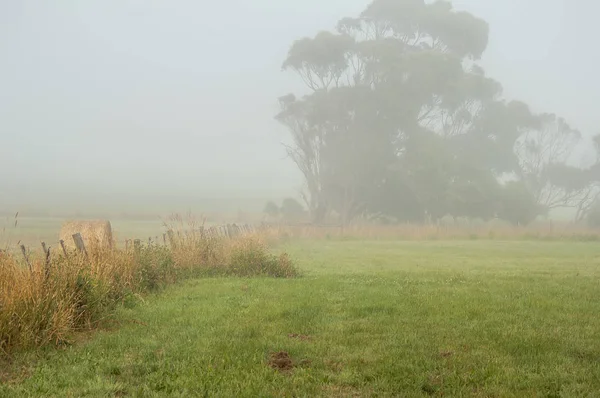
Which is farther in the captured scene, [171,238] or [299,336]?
[171,238]

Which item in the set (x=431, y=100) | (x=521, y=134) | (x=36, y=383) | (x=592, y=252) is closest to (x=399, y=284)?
Result: (x=36, y=383)

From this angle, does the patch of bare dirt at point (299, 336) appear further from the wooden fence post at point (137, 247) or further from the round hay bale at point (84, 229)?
the round hay bale at point (84, 229)

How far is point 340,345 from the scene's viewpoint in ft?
24.0

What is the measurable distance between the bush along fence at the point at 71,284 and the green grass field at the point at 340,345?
40 centimetres

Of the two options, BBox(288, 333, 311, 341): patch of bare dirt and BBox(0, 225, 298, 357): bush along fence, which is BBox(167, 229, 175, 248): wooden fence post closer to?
BBox(0, 225, 298, 357): bush along fence

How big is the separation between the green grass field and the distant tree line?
34.2 metres

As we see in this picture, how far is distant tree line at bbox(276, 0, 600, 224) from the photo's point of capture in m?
46.1

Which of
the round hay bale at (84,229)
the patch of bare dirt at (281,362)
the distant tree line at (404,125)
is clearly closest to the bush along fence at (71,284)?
the round hay bale at (84,229)

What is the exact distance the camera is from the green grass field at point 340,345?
5742 mm

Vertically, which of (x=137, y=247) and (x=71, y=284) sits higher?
(x=137, y=247)

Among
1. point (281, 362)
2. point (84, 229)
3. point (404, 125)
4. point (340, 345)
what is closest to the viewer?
point (281, 362)

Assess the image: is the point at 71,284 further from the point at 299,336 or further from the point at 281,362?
the point at 281,362

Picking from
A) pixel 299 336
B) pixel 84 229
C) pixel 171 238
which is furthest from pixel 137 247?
pixel 299 336

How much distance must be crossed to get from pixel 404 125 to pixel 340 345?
42.0 meters
